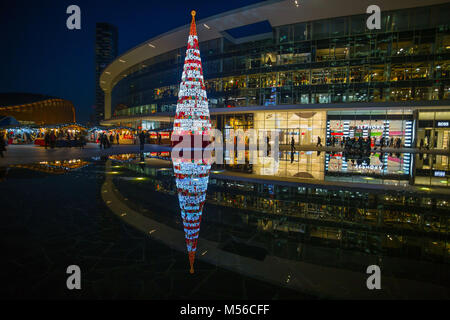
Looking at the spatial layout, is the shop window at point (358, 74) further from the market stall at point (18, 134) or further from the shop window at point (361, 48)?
the market stall at point (18, 134)

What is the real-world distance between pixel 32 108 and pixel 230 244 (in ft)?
227

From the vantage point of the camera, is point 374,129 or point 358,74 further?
point 374,129

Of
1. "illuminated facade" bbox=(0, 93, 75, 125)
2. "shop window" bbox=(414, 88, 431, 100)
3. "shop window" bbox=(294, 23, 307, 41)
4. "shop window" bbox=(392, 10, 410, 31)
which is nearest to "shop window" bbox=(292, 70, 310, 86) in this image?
"shop window" bbox=(294, 23, 307, 41)

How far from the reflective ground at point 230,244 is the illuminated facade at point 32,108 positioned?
198 feet

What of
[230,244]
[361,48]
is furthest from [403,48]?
[230,244]

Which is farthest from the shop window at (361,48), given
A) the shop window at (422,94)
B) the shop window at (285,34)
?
the shop window at (285,34)

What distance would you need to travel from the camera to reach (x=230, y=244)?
4.02 metres

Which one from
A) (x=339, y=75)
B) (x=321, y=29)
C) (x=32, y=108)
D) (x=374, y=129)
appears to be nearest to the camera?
(x=339, y=75)

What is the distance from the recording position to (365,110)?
1232 inches

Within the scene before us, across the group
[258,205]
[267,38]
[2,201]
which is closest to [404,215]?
[258,205]

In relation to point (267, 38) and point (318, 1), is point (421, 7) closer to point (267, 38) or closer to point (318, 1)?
point (318, 1)

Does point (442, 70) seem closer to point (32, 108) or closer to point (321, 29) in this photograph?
point (321, 29)

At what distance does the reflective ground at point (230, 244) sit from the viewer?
287 centimetres

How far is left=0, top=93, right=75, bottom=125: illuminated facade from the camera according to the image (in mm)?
52559
